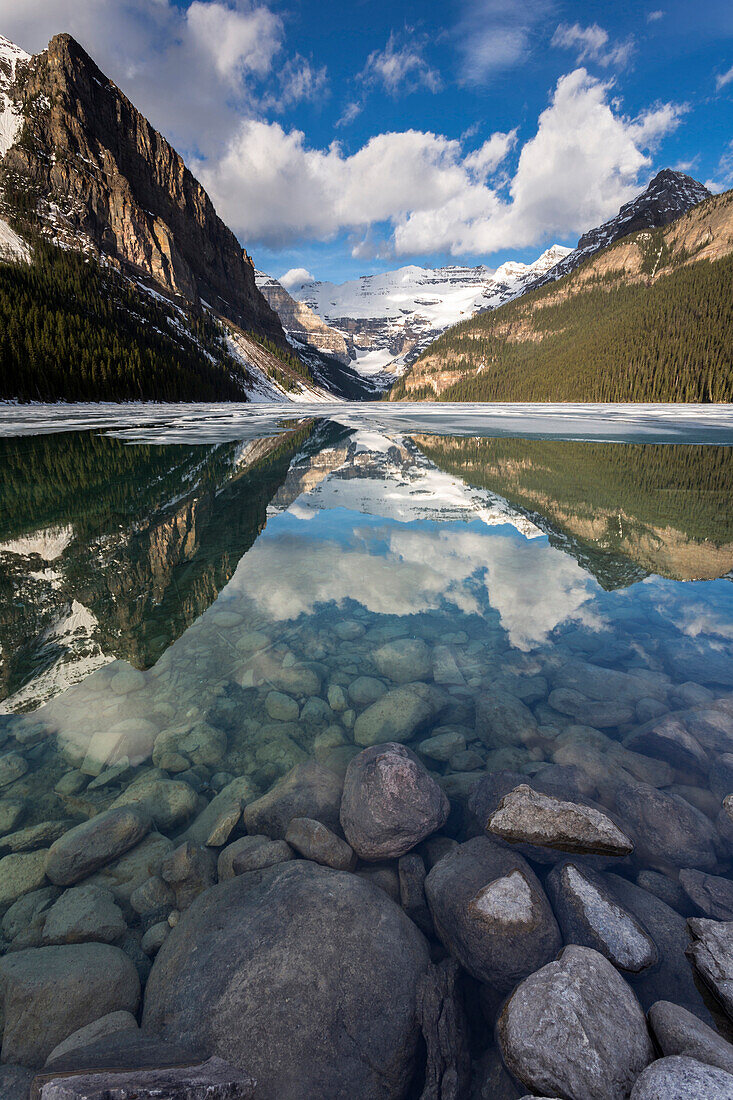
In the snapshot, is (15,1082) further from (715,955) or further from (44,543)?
(44,543)

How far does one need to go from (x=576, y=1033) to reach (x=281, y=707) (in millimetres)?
4148

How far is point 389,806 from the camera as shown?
4301mm

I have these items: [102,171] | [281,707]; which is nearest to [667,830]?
[281,707]

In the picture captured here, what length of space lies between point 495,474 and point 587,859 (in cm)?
1600

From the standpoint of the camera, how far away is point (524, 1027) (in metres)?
2.52

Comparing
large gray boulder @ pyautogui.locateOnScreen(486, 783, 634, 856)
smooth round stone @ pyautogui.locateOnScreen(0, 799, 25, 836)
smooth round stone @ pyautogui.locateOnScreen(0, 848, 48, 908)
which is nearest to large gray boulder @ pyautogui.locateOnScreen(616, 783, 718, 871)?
large gray boulder @ pyautogui.locateOnScreen(486, 783, 634, 856)

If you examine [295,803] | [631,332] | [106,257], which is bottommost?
[295,803]

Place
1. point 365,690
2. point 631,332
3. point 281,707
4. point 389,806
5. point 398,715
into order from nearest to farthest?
1. point 389,806
2. point 398,715
3. point 281,707
4. point 365,690
5. point 631,332

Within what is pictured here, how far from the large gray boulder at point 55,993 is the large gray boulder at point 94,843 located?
2.14ft

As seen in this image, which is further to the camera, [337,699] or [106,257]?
[106,257]

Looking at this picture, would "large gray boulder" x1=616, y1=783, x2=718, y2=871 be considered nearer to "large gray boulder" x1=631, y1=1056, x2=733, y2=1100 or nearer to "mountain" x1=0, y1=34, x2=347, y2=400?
"large gray boulder" x1=631, y1=1056, x2=733, y2=1100

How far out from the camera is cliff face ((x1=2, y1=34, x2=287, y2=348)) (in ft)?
356

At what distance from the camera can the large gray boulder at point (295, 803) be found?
14.4 feet

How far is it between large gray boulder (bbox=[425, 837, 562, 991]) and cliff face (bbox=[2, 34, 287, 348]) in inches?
5566
